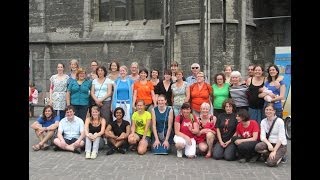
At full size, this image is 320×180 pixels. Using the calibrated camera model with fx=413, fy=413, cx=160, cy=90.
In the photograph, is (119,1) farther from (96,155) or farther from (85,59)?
(96,155)

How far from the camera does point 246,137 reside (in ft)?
24.6

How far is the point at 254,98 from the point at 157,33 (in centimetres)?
907

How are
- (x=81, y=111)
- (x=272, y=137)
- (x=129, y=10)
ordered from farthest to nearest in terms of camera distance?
(x=129, y=10) < (x=81, y=111) < (x=272, y=137)

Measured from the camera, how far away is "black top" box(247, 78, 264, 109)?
7.79 m

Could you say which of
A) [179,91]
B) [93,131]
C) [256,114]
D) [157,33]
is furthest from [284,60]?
[157,33]

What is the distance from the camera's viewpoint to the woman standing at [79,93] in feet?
28.6

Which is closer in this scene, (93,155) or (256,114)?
(93,155)

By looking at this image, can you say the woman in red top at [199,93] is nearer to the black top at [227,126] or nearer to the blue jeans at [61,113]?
the black top at [227,126]

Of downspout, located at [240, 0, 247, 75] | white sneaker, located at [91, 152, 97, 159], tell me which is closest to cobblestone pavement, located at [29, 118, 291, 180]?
white sneaker, located at [91, 152, 97, 159]

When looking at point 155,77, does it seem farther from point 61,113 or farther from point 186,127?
point 61,113

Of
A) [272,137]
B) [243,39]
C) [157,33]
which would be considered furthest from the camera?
[157,33]

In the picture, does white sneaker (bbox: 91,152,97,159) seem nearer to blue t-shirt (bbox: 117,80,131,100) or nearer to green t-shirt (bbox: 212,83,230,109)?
blue t-shirt (bbox: 117,80,131,100)

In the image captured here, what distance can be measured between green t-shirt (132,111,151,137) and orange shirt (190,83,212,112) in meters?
0.95

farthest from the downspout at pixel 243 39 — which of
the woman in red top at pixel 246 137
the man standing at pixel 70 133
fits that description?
the man standing at pixel 70 133
